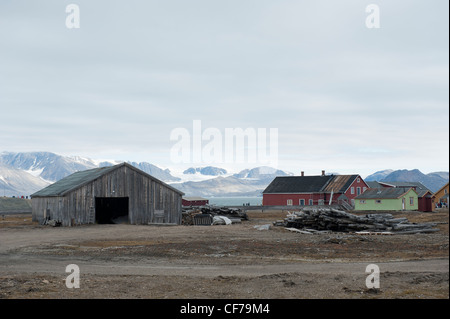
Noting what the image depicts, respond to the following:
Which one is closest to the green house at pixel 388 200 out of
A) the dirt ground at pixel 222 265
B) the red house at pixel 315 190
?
the red house at pixel 315 190

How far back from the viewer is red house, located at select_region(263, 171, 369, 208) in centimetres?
8825

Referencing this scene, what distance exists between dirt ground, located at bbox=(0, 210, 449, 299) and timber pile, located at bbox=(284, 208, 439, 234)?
1.94 m

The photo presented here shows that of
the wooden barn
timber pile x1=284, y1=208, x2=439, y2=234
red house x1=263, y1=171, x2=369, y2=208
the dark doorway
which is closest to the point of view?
timber pile x1=284, y1=208, x2=439, y2=234

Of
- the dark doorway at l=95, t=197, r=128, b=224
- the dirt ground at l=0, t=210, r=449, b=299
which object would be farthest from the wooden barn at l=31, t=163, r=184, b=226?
the dirt ground at l=0, t=210, r=449, b=299

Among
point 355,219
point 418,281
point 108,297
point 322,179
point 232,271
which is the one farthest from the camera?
point 322,179

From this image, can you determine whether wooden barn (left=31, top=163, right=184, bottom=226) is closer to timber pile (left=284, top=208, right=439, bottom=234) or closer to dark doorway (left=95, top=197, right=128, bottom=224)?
dark doorway (left=95, top=197, right=128, bottom=224)

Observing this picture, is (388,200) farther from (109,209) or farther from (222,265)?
(222,265)

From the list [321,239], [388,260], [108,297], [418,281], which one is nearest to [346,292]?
[418,281]

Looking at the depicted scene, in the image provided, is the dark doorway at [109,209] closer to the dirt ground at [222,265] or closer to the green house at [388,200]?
the dirt ground at [222,265]
